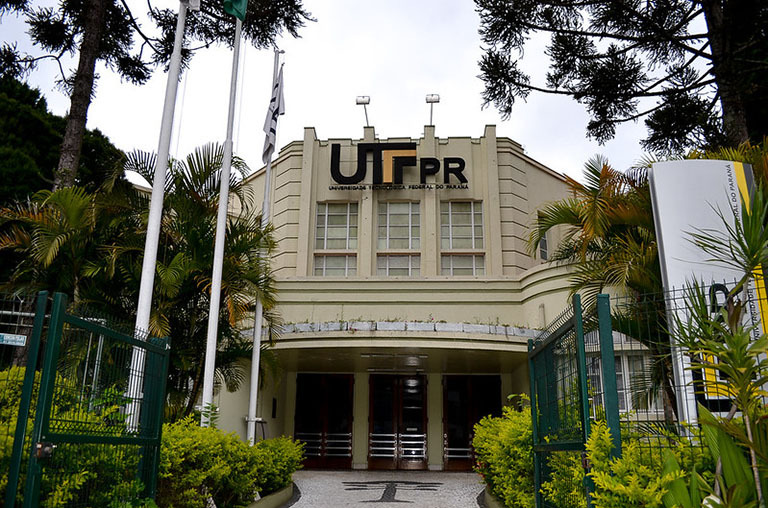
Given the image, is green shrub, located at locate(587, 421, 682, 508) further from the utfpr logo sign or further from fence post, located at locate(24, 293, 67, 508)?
the utfpr logo sign

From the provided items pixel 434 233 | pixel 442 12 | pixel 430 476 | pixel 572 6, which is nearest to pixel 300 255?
pixel 434 233

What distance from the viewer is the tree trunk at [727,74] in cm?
980

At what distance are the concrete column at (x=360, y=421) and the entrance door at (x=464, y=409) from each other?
2.05 metres

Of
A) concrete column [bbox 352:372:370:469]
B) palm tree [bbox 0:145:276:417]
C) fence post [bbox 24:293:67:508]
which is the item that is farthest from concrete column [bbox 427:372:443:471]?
fence post [bbox 24:293:67:508]

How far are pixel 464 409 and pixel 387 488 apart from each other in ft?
18.1

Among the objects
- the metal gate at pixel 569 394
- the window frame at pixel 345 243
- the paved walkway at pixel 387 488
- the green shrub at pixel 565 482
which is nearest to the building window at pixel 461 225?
the window frame at pixel 345 243

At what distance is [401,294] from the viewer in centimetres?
1667

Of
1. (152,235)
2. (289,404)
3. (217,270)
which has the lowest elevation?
(289,404)

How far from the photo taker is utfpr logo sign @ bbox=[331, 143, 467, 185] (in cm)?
2016

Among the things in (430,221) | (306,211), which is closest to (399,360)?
(430,221)

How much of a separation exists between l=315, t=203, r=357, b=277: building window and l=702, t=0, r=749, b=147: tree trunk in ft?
38.5

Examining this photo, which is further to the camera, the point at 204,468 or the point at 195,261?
the point at 195,261

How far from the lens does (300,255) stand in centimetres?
1950

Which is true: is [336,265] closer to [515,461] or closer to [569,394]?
[515,461]
